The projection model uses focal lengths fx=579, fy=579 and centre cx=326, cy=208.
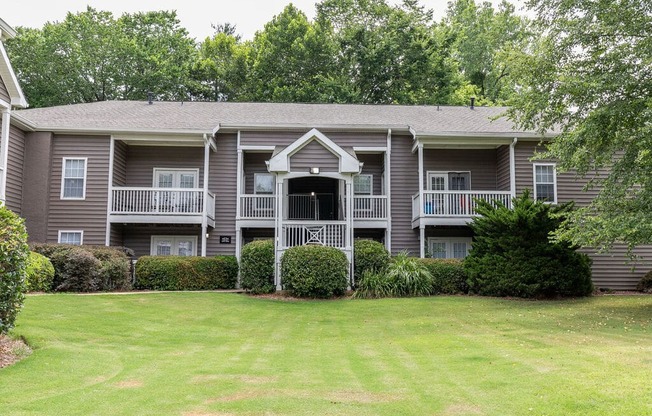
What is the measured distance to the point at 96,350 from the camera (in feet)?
28.1

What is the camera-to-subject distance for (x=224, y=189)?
68.9ft

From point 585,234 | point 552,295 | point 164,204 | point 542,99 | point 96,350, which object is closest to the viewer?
point 96,350

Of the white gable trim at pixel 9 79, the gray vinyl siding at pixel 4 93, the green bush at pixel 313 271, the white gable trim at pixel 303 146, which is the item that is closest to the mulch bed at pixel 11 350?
the green bush at pixel 313 271

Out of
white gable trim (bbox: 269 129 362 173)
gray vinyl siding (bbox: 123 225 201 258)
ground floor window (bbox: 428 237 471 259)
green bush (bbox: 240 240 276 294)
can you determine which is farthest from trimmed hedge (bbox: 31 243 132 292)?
ground floor window (bbox: 428 237 471 259)

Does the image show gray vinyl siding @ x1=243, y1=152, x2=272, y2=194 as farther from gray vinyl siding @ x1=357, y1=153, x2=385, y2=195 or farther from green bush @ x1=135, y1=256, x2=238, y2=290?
green bush @ x1=135, y1=256, x2=238, y2=290

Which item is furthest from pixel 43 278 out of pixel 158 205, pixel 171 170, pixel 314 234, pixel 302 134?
pixel 302 134

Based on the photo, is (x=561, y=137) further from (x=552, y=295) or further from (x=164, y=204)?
(x=164, y=204)

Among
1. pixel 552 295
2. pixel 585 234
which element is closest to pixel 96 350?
pixel 585 234

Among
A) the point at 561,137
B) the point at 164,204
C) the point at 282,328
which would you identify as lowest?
the point at 282,328

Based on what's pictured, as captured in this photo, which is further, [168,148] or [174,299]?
[168,148]

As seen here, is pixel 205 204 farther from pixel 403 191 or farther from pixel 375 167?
pixel 403 191

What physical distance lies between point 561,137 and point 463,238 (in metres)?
7.62

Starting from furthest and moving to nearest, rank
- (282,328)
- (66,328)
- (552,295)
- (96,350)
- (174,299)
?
1. (552,295)
2. (174,299)
3. (282,328)
4. (66,328)
5. (96,350)

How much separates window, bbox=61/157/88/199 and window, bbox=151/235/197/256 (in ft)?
9.94
